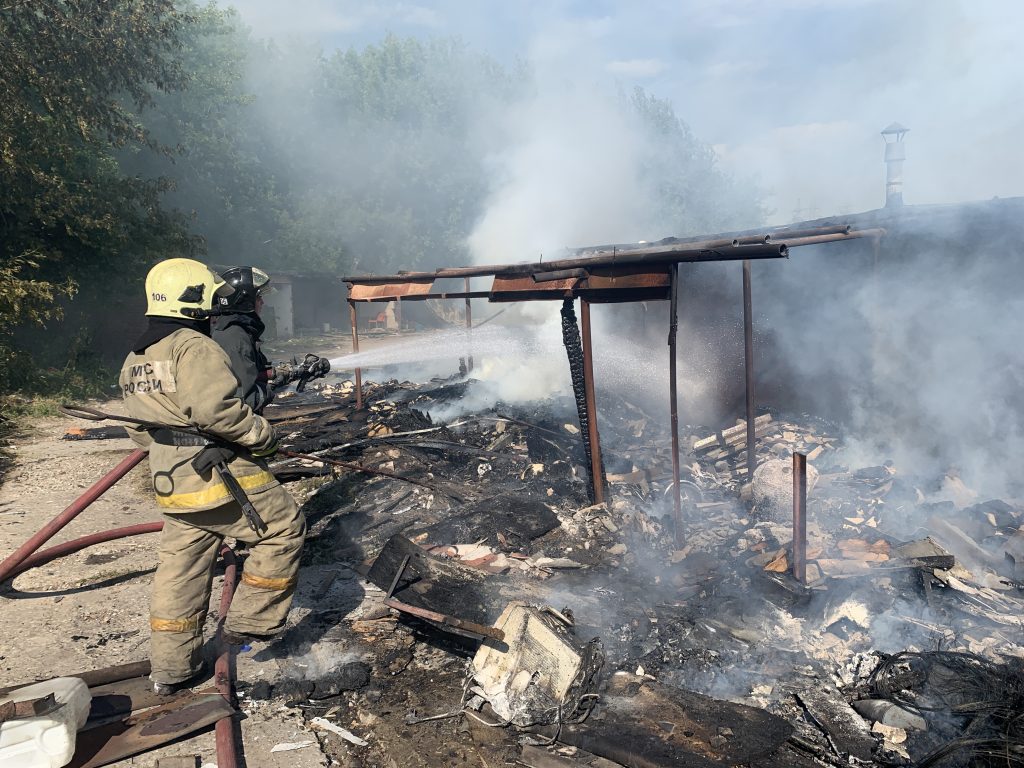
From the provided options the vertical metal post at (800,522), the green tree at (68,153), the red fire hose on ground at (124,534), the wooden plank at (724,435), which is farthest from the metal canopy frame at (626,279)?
the green tree at (68,153)

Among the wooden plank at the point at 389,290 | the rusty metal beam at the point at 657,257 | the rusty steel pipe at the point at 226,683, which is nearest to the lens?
the rusty steel pipe at the point at 226,683

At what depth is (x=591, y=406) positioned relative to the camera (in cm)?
620

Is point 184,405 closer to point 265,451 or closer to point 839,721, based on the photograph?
point 265,451

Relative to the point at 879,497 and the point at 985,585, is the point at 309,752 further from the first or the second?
the point at 879,497

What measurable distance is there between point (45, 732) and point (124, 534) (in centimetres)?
207

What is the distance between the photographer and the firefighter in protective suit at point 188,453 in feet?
10.9

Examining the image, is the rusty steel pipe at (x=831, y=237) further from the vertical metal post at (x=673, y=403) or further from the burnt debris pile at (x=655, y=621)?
the burnt debris pile at (x=655, y=621)

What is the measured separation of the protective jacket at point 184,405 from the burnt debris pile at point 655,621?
1220 mm

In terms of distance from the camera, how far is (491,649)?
3584 mm

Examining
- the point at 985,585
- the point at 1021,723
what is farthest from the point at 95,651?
the point at 985,585

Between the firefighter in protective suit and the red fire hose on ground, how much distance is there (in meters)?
0.20

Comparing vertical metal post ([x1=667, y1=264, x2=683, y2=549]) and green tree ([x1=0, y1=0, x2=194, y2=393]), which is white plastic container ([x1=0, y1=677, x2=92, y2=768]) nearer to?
vertical metal post ([x1=667, y1=264, x2=683, y2=549])

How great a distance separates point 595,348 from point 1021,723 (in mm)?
9791

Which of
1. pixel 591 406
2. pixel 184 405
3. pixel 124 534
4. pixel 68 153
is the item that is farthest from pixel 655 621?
pixel 68 153
